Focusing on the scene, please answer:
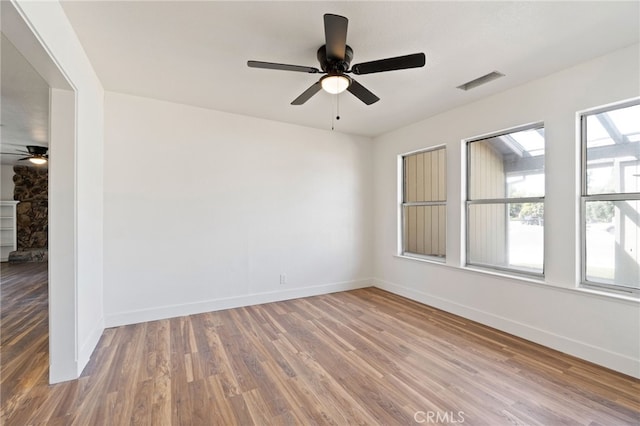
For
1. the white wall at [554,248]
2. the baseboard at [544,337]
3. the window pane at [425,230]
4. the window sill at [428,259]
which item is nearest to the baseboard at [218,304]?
the window sill at [428,259]

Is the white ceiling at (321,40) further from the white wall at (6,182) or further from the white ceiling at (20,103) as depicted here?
the white wall at (6,182)

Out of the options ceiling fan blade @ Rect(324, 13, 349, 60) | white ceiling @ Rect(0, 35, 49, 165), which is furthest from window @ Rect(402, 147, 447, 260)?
white ceiling @ Rect(0, 35, 49, 165)

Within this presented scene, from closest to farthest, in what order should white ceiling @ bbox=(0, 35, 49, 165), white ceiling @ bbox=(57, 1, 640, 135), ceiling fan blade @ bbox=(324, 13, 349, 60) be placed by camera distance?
ceiling fan blade @ bbox=(324, 13, 349, 60) → white ceiling @ bbox=(57, 1, 640, 135) → white ceiling @ bbox=(0, 35, 49, 165)

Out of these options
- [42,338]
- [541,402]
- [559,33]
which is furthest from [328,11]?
[42,338]

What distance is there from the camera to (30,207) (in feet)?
24.3

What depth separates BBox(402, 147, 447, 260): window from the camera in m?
4.04

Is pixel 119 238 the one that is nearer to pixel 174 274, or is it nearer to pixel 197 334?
pixel 174 274

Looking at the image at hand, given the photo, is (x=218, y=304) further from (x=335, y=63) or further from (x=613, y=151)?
(x=613, y=151)

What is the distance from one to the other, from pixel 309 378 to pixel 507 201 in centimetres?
292

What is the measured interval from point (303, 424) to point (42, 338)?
3.01 meters

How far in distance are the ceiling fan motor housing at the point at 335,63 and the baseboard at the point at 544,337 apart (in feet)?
10.4

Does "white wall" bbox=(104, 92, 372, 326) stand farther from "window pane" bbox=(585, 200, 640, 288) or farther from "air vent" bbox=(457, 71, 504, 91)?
"window pane" bbox=(585, 200, 640, 288)

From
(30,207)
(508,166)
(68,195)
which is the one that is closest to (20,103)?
(68,195)

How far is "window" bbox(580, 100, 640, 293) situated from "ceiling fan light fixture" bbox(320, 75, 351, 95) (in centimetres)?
236
